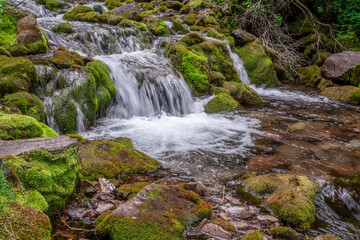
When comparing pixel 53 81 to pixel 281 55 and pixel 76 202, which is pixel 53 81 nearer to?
pixel 76 202

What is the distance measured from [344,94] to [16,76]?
1208cm

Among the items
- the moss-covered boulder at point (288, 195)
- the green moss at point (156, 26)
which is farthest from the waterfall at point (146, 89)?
the moss-covered boulder at point (288, 195)

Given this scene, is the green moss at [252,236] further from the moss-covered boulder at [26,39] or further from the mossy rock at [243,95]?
the mossy rock at [243,95]

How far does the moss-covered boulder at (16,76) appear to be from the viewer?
18.6 feet

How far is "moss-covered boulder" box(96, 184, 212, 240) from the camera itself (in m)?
2.70

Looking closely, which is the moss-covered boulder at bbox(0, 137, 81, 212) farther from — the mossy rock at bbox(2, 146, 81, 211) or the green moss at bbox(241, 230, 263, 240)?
the green moss at bbox(241, 230, 263, 240)

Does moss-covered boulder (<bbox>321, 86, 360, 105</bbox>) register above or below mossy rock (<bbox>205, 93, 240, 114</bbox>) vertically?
below

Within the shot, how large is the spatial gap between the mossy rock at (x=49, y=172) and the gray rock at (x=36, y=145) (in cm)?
6

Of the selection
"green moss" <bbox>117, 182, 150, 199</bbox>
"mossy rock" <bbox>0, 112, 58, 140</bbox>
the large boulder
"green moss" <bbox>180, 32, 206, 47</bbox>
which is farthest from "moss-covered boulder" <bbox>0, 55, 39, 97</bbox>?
the large boulder

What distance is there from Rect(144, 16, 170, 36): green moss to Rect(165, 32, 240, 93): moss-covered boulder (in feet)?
6.86

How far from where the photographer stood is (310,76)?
14383 millimetres

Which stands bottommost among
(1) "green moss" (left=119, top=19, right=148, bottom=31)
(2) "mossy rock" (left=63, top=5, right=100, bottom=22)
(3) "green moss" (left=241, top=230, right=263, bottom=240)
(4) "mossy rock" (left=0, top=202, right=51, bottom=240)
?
(3) "green moss" (left=241, top=230, right=263, bottom=240)

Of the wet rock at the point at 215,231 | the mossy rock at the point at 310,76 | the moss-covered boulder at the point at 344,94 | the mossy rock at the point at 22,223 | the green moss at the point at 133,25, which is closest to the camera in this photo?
the mossy rock at the point at 22,223

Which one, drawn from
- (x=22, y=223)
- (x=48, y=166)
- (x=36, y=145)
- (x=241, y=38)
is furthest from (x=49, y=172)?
(x=241, y=38)
